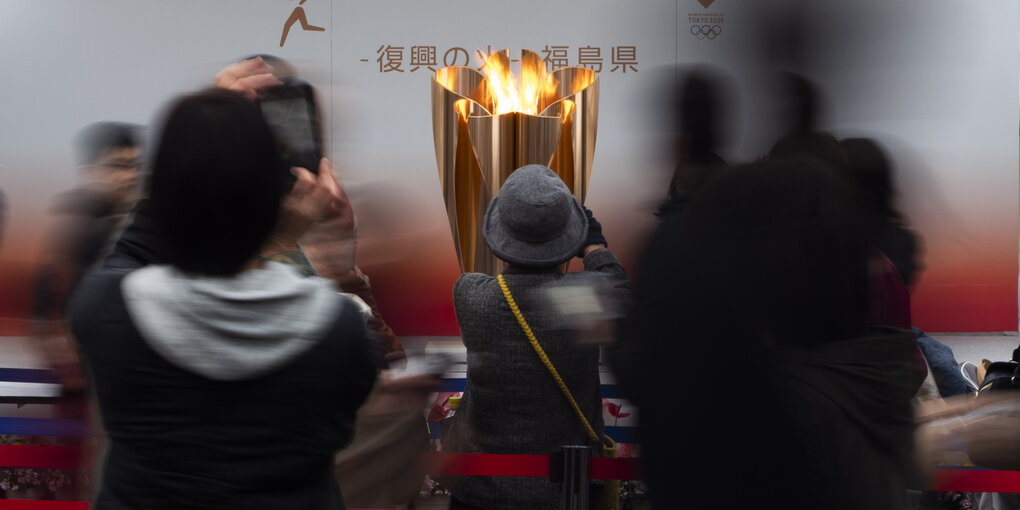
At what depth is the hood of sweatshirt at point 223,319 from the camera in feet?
3.20

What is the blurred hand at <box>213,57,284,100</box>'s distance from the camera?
1636mm

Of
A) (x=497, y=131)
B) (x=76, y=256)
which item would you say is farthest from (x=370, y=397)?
(x=497, y=131)

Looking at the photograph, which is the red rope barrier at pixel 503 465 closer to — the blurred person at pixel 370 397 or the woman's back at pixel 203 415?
the blurred person at pixel 370 397

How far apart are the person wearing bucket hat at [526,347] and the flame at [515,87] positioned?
134 cm

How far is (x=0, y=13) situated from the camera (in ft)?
15.0

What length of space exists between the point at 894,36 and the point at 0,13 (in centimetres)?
508

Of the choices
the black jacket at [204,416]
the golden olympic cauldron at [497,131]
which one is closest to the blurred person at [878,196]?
the black jacket at [204,416]

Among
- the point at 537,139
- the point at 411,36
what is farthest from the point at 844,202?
the point at 411,36

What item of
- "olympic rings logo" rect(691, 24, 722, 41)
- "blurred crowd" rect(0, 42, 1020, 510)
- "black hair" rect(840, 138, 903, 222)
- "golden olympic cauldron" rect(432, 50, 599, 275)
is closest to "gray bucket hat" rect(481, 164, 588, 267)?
"blurred crowd" rect(0, 42, 1020, 510)

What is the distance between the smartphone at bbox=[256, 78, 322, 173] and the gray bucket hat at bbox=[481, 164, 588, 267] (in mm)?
481

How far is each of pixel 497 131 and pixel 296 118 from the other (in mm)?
1546

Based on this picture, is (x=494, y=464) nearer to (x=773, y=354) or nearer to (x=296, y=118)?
(x=296, y=118)

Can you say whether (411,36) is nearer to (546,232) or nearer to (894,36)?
(546,232)

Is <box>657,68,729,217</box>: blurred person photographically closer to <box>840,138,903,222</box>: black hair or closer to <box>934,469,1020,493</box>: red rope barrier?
<box>840,138,903,222</box>: black hair
